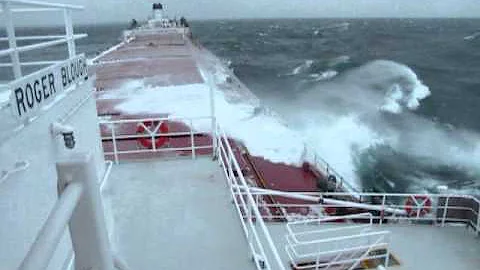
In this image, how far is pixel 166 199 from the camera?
6949 millimetres

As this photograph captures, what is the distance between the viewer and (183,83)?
20891mm

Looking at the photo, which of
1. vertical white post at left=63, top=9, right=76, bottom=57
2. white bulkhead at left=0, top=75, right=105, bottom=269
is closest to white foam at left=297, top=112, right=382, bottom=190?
vertical white post at left=63, top=9, right=76, bottom=57

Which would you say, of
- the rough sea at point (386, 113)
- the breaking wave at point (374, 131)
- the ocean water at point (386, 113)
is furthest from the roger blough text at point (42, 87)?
the ocean water at point (386, 113)

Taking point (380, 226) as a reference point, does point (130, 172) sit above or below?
above

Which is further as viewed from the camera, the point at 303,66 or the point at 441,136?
the point at 303,66

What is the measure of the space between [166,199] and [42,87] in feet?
13.0

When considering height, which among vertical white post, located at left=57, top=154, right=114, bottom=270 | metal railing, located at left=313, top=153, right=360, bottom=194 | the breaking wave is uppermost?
vertical white post, located at left=57, top=154, right=114, bottom=270

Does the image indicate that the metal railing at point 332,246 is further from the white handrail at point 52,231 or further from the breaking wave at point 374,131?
the breaking wave at point 374,131

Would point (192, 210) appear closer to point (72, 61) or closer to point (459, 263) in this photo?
point (72, 61)

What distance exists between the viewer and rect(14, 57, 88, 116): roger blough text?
284 cm

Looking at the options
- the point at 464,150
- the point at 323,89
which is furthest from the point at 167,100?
the point at 323,89

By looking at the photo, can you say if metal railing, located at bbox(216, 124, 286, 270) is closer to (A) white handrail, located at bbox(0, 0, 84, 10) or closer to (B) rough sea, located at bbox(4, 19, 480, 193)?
(A) white handrail, located at bbox(0, 0, 84, 10)

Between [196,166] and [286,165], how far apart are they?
15.9 feet

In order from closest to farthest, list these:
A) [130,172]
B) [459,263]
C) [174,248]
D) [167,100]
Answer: [174,248]
[459,263]
[130,172]
[167,100]
